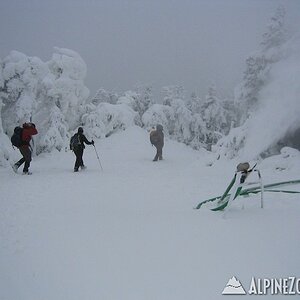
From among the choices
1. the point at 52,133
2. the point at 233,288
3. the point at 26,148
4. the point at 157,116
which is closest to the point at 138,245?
the point at 233,288

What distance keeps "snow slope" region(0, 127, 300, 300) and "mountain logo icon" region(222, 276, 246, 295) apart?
65 millimetres

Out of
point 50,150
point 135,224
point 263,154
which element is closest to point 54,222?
point 135,224

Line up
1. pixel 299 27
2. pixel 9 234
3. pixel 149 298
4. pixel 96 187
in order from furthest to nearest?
pixel 299 27 → pixel 96 187 → pixel 9 234 → pixel 149 298

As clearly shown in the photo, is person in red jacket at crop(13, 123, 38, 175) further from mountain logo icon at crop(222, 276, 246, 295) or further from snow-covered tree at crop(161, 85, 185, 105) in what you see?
snow-covered tree at crop(161, 85, 185, 105)

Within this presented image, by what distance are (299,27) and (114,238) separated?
1597 centimetres

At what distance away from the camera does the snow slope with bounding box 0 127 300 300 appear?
353cm

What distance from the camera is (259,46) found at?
1844 cm

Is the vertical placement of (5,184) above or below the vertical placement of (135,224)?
below

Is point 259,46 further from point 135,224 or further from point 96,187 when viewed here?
point 135,224

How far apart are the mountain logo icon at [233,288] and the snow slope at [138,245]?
65mm

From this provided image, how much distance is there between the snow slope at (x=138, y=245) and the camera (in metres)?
3.53

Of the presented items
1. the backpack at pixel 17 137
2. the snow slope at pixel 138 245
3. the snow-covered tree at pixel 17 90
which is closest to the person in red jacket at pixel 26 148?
the backpack at pixel 17 137

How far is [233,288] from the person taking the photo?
130 inches

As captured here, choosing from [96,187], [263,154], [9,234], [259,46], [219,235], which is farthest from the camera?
[259,46]
